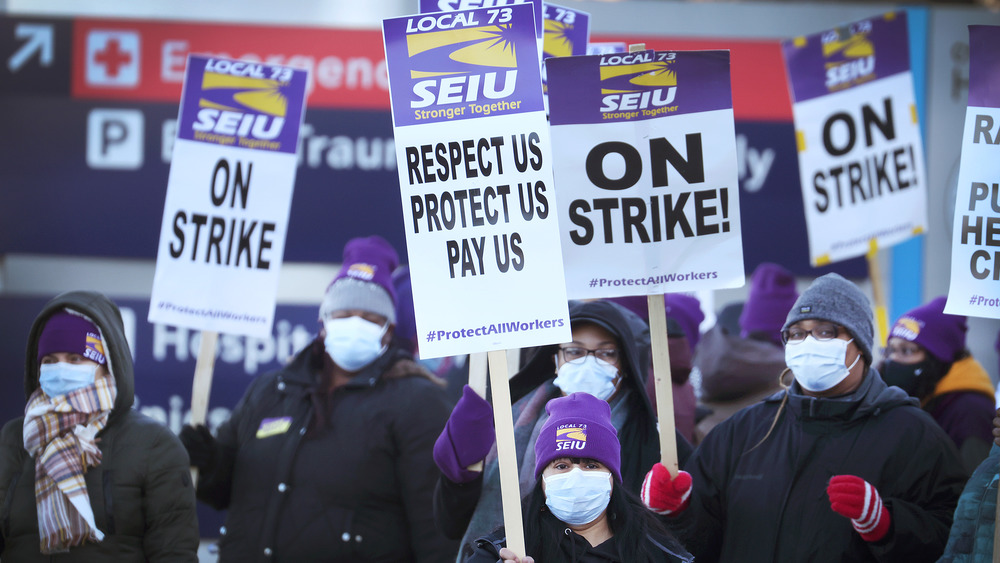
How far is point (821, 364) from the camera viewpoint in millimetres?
4000

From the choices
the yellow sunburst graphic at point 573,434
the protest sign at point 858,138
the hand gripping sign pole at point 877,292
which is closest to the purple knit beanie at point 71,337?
the yellow sunburst graphic at point 573,434

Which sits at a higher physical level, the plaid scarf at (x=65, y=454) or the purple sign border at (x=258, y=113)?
the purple sign border at (x=258, y=113)

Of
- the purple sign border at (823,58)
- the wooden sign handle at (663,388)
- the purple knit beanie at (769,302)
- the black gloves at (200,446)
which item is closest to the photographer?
the wooden sign handle at (663,388)

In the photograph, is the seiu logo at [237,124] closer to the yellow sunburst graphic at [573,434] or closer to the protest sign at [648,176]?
the protest sign at [648,176]

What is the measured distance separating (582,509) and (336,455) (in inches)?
61.3

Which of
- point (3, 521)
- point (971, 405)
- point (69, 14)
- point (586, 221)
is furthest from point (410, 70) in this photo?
point (69, 14)

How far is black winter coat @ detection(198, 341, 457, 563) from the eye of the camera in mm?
4656

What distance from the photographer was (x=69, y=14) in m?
8.22

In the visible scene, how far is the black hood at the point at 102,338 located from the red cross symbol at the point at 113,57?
411 centimetres

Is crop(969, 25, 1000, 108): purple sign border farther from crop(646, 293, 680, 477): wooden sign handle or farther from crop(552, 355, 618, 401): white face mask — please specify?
crop(552, 355, 618, 401): white face mask

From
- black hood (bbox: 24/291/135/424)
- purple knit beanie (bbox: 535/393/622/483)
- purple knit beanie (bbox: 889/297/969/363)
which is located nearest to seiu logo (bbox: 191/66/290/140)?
black hood (bbox: 24/291/135/424)

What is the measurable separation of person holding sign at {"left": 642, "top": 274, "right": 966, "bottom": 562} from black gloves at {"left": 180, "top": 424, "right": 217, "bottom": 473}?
1960 millimetres

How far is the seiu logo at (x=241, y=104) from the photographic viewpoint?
18.1 ft

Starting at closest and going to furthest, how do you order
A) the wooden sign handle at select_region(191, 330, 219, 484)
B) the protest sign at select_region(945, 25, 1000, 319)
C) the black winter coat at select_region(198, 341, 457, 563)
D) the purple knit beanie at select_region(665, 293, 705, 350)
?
the protest sign at select_region(945, 25, 1000, 319) < the black winter coat at select_region(198, 341, 457, 563) < the wooden sign handle at select_region(191, 330, 219, 484) < the purple knit beanie at select_region(665, 293, 705, 350)
